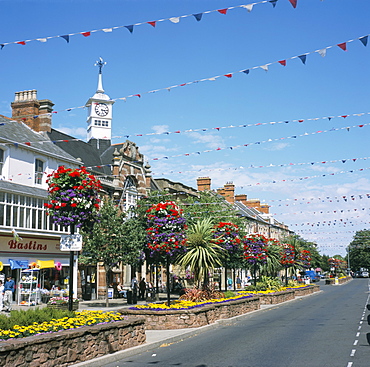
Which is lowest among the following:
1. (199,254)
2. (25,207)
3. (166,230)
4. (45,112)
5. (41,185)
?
(199,254)

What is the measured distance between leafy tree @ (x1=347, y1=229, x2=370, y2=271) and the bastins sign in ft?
341

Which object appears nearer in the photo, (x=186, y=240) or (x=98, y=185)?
(x=98, y=185)

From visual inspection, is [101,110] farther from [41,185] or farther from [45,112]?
[41,185]

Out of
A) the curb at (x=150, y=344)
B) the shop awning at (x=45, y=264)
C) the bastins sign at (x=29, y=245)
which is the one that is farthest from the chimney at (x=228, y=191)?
the curb at (x=150, y=344)

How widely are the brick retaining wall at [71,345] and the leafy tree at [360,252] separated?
11866 centimetres

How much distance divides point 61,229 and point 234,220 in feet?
51.9

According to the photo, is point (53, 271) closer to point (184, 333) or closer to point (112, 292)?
point (112, 292)

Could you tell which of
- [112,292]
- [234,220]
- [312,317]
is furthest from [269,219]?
[312,317]

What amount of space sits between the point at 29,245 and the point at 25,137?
24.2 ft

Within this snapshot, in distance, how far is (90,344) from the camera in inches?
418

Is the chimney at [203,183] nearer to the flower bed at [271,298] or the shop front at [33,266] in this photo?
the shop front at [33,266]

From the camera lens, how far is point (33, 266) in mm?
28797

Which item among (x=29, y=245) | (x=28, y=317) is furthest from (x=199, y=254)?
(x=29, y=245)

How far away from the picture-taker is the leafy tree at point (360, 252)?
123 m
